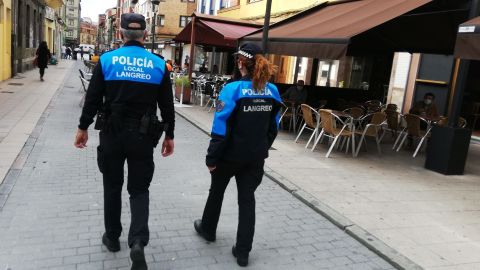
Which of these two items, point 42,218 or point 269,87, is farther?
point 42,218

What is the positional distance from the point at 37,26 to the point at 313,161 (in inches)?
983

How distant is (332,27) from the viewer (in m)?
8.71

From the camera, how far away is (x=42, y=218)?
423 cm

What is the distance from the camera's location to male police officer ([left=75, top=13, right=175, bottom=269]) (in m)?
3.18

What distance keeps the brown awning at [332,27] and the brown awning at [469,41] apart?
1.32 m

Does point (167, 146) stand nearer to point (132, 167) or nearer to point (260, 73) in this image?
point (132, 167)

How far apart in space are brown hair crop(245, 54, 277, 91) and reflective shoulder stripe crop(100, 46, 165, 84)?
0.73 m

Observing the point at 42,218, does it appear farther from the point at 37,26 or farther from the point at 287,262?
the point at 37,26

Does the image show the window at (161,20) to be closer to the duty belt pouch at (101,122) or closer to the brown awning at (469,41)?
the brown awning at (469,41)

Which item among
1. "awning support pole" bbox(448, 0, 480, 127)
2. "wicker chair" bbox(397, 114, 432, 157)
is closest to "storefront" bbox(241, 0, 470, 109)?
"awning support pole" bbox(448, 0, 480, 127)

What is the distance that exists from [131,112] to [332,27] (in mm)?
6372

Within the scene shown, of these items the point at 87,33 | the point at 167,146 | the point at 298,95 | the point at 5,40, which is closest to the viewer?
the point at 167,146

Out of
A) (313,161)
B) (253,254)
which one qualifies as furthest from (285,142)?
(253,254)

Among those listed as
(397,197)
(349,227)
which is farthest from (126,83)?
(397,197)
